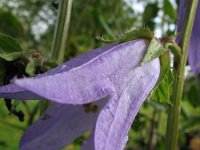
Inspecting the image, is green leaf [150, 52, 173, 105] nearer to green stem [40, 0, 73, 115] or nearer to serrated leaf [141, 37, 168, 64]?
serrated leaf [141, 37, 168, 64]

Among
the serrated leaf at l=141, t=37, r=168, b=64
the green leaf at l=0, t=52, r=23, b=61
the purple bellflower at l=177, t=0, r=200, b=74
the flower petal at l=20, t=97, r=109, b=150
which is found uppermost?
the purple bellflower at l=177, t=0, r=200, b=74

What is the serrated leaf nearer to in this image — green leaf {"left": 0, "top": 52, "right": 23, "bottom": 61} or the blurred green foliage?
the blurred green foliage

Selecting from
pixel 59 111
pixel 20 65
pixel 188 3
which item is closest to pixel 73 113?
pixel 59 111

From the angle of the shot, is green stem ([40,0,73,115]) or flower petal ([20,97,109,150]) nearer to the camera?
flower petal ([20,97,109,150])

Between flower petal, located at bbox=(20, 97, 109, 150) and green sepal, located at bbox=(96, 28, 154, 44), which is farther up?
green sepal, located at bbox=(96, 28, 154, 44)

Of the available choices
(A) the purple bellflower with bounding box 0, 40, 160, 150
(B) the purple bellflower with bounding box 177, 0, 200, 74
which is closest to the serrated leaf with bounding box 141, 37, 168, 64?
(A) the purple bellflower with bounding box 0, 40, 160, 150

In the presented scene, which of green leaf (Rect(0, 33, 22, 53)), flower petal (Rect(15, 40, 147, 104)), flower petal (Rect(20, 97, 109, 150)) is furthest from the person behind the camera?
green leaf (Rect(0, 33, 22, 53))

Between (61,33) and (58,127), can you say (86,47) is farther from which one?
(58,127)

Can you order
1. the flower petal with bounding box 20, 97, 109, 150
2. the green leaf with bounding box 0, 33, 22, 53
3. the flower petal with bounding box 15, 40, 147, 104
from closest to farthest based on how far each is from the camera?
the flower petal with bounding box 15, 40, 147, 104
the flower petal with bounding box 20, 97, 109, 150
the green leaf with bounding box 0, 33, 22, 53

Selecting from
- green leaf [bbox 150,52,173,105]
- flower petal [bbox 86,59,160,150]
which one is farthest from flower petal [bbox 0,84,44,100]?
→ green leaf [bbox 150,52,173,105]
